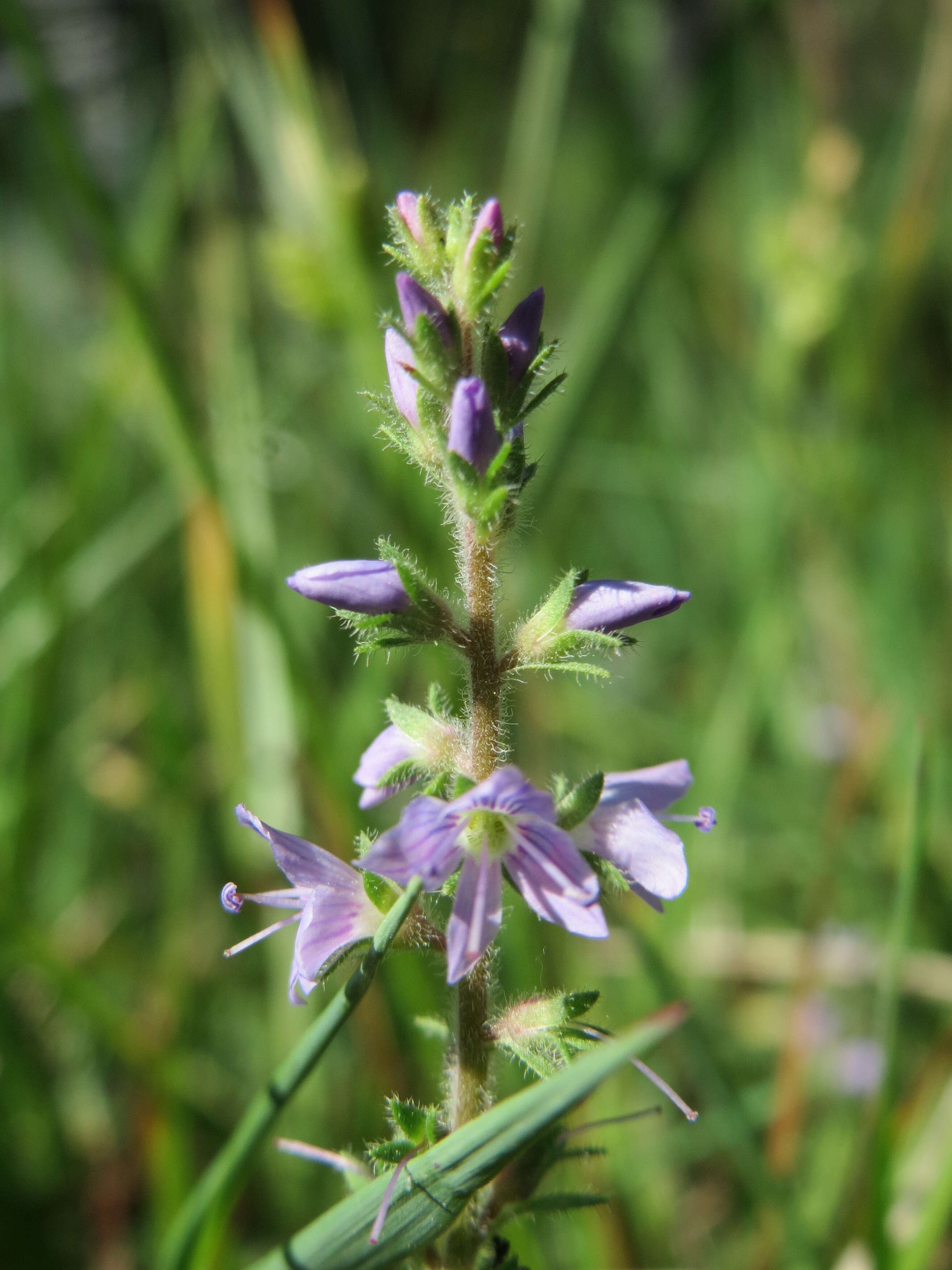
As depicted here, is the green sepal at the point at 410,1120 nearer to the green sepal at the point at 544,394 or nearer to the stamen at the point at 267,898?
the stamen at the point at 267,898

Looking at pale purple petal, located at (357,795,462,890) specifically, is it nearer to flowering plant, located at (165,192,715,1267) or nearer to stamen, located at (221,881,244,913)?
flowering plant, located at (165,192,715,1267)

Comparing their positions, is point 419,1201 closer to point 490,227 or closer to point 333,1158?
point 333,1158

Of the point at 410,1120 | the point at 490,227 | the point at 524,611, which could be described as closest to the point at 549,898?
the point at 410,1120

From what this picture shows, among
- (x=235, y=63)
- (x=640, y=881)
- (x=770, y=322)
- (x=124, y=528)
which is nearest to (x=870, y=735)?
(x=770, y=322)

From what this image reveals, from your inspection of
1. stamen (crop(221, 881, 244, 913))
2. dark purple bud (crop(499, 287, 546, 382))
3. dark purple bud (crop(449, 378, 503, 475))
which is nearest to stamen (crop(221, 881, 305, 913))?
stamen (crop(221, 881, 244, 913))

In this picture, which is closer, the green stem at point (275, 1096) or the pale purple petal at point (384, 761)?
the green stem at point (275, 1096)

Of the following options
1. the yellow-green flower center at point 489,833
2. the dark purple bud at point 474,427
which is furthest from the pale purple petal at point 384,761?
the dark purple bud at point 474,427

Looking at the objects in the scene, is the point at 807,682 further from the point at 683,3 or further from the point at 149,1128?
the point at 683,3

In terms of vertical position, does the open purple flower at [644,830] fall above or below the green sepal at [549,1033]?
above
